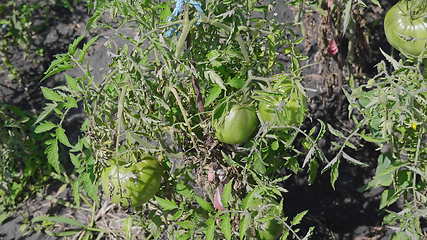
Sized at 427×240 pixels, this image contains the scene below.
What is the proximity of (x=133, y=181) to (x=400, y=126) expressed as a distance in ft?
2.89

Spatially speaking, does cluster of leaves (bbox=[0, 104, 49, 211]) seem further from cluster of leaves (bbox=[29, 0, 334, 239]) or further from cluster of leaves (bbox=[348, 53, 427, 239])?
cluster of leaves (bbox=[348, 53, 427, 239])

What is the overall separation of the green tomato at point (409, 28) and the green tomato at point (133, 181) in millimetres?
838

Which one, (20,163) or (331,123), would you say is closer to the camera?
(331,123)

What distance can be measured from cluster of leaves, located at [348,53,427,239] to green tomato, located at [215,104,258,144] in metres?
0.32

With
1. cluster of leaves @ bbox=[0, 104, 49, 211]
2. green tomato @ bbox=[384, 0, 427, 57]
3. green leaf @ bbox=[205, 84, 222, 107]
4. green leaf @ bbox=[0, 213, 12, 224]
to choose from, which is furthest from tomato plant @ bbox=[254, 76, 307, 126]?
green leaf @ bbox=[0, 213, 12, 224]

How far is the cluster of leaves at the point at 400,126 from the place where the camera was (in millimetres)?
1430

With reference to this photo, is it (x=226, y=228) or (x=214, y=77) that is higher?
(x=214, y=77)

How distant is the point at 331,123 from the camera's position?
8.58ft

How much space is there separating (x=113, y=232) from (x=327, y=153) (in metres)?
1.08

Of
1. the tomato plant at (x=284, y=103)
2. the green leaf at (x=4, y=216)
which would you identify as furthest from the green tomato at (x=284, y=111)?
the green leaf at (x=4, y=216)

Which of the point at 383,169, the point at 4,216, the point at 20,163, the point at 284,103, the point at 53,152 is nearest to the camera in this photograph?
the point at 284,103

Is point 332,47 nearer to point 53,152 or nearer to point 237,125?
point 237,125

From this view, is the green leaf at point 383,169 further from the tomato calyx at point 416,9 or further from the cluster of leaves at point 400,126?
the tomato calyx at point 416,9

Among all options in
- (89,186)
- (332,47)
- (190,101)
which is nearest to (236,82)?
(190,101)
